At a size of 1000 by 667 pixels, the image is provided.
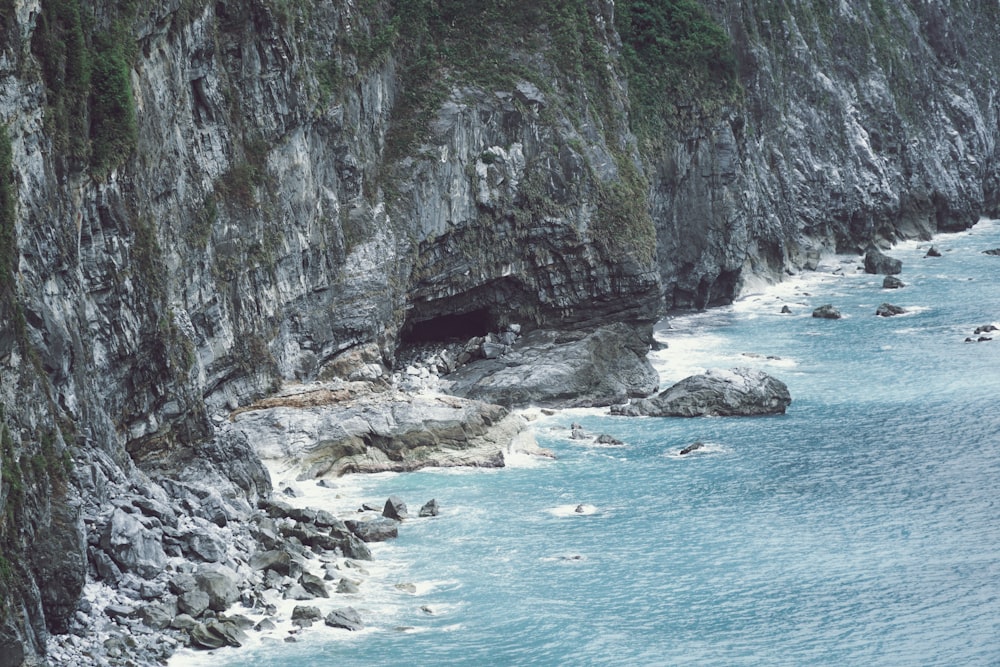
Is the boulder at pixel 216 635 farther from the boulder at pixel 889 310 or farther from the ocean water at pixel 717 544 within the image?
the boulder at pixel 889 310

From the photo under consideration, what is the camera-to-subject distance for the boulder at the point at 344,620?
1485 inches

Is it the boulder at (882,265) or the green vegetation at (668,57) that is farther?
the boulder at (882,265)

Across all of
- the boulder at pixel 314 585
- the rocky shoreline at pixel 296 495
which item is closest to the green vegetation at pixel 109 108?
the rocky shoreline at pixel 296 495

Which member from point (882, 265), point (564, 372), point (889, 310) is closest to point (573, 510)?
Result: point (564, 372)

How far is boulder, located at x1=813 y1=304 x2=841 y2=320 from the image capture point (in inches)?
3433

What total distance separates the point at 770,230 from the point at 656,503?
5328 cm

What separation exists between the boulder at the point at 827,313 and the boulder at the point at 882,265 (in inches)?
711

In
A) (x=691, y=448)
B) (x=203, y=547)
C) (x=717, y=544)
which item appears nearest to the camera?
(x=203, y=547)

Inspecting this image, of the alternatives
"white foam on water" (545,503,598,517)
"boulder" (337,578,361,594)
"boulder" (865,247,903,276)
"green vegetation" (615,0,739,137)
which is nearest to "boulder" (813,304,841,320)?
"green vegetation" (615,0,739,137)

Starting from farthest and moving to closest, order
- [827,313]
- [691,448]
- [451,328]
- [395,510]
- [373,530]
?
[827,313] → [451,328] → [691,448] → [395,510] → [373,530]

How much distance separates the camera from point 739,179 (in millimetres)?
94000

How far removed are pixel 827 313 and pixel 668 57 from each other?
1980cm

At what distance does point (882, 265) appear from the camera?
4099 inches

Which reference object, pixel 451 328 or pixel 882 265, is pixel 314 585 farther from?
pixel 882 265
